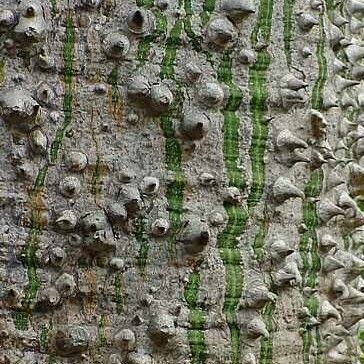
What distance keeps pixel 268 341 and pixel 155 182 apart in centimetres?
33

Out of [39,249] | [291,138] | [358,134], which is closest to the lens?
[39,249]

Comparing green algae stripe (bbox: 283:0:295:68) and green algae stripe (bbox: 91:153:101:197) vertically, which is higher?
green algae stripe (bbox: 283:0:295:68)

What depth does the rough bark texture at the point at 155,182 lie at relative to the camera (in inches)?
50.6

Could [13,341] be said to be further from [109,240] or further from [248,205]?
[248,205]

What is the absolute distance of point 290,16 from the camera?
1.42 m

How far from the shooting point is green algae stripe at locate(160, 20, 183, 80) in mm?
1328

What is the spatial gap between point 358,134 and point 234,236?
0.35 meters

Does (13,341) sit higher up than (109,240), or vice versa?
(109,240)

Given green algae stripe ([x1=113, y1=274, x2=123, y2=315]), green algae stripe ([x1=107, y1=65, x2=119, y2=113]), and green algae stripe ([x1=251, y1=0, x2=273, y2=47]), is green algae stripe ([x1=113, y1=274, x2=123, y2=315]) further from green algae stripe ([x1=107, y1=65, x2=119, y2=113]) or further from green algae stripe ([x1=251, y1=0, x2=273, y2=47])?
green algae stripe ([x1=251, y1=0, x2=273, y2=47])

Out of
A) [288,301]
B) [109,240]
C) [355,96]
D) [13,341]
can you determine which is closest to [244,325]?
[288,301]

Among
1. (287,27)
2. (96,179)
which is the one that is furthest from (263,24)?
(96,179)

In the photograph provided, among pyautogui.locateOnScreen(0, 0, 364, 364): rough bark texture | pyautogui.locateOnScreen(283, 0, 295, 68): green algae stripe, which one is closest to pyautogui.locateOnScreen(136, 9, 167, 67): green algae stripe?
pyautogui.locateOnScreen(0, 0, 364, 364): rough bark texture

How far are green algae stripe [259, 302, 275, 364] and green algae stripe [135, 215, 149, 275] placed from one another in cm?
22

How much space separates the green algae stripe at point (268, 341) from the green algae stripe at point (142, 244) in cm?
22
